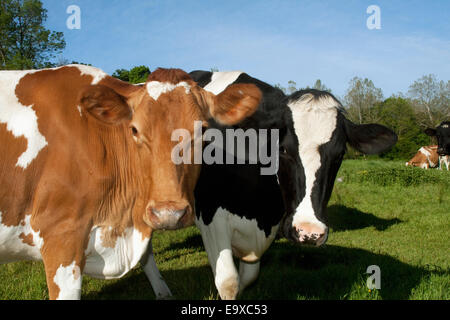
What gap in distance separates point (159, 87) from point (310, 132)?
4.44 ft

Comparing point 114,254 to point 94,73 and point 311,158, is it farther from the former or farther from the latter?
point 311,158

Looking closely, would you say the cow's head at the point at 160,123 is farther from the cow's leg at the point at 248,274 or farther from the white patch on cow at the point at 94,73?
the cow's leg at the point at 248,274

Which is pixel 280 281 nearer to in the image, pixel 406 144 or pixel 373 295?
pixel 373 295

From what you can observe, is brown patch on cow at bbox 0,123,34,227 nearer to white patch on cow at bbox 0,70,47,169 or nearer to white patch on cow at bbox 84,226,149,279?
white patch on cow at bbox 0,70,47,169

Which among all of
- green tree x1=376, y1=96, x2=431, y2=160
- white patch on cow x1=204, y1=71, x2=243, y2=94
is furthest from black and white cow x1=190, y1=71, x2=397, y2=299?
green tree x1=376, y1=96, x2=431, y2=160

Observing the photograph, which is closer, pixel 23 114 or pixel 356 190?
pixel 23 114

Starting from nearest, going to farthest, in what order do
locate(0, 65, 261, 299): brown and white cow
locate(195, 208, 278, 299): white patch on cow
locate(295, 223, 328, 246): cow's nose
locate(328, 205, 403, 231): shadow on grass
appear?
A: locate(0, 65, 261, 299): brown and white cow < locate(295, 223, 328, 246): cow's nose < locate(195, 208, 278, 299): white patch on cow < locate(328, 205, 403, 231): shadow on grass

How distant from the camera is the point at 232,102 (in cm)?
304

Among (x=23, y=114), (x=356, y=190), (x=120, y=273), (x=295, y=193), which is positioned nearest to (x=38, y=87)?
(x=23, y=114)

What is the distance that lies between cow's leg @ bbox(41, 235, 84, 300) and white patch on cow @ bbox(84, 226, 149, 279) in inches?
6.3

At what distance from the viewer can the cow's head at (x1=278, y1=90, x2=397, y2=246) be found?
300 centimetres

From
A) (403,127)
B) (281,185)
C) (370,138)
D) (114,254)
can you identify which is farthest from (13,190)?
(403,127)
